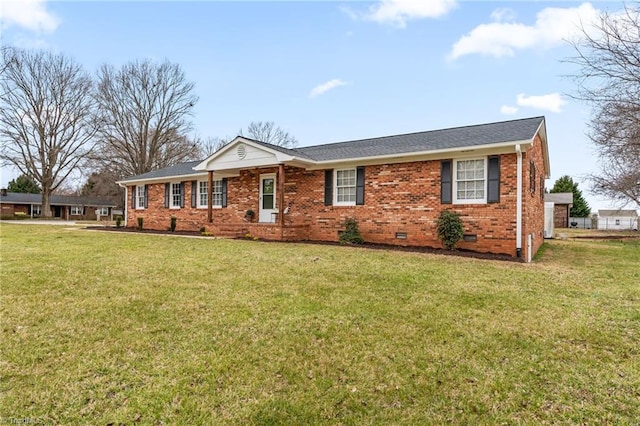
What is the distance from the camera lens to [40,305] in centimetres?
466

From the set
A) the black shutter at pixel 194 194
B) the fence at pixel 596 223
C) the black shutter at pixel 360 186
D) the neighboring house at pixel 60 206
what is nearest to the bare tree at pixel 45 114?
the neighboring house at pixel 60 206

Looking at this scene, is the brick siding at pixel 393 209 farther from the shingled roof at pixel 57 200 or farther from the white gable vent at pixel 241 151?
the shingled roof at pixel 57 200

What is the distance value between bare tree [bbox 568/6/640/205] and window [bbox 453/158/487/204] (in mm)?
4689

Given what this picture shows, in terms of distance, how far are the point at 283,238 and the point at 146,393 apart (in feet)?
31.7

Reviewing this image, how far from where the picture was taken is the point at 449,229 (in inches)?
396

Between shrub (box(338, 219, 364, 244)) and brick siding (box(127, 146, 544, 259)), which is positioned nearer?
brick siding (box(127, 146, 544, 259))

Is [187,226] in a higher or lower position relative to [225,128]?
lower

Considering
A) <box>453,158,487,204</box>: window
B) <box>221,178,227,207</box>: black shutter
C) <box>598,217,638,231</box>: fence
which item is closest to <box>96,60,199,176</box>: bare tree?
<box>221,178,227,207</box>: black shutter

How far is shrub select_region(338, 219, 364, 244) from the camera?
11.8 m

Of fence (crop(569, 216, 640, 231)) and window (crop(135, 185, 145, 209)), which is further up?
window (crop(135, 185, 145, 209))

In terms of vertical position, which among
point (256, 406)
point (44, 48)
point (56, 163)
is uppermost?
point (44, 48)

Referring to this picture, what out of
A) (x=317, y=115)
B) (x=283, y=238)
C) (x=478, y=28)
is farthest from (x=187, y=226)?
(x=478, y=28)

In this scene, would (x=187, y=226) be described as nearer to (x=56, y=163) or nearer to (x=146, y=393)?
(x=146, y=393)

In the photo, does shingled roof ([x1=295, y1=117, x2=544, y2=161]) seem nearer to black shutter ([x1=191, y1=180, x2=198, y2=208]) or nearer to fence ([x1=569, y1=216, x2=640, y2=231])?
black shutter ([x1=191, y1=180, x2=198, y2=208])
